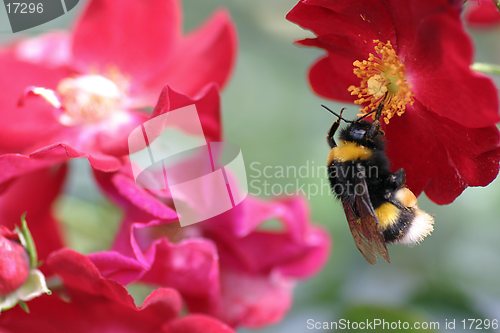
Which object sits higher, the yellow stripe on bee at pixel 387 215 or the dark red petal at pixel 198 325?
the yellow stripe on bee at pixel 387 215

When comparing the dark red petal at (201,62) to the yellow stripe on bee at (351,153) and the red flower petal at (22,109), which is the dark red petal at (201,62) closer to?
the red flower petal at (22,109)

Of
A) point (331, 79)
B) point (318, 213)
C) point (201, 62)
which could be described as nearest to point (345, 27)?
point (331, 79)

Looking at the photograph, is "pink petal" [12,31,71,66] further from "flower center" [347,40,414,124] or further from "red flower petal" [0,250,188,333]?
"flower center" [347,40,414,124]

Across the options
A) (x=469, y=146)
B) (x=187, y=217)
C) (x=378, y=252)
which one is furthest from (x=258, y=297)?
(x=469, y=146)

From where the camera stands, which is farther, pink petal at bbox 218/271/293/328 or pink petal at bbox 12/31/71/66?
pink petal at bbox 12/31/71/66

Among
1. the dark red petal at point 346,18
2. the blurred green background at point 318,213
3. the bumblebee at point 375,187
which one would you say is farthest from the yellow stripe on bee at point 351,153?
the blurred green background at point 318,213

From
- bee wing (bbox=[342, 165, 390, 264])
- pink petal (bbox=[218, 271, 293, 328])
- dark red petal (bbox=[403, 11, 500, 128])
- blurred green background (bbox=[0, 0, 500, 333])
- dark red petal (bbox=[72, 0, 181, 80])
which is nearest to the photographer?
dark red petal (bbox=[403, 11, 500, 128])

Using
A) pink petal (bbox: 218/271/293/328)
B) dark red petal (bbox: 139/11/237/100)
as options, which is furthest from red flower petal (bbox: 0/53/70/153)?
pink petal (bbox: 218/271/293/328)
